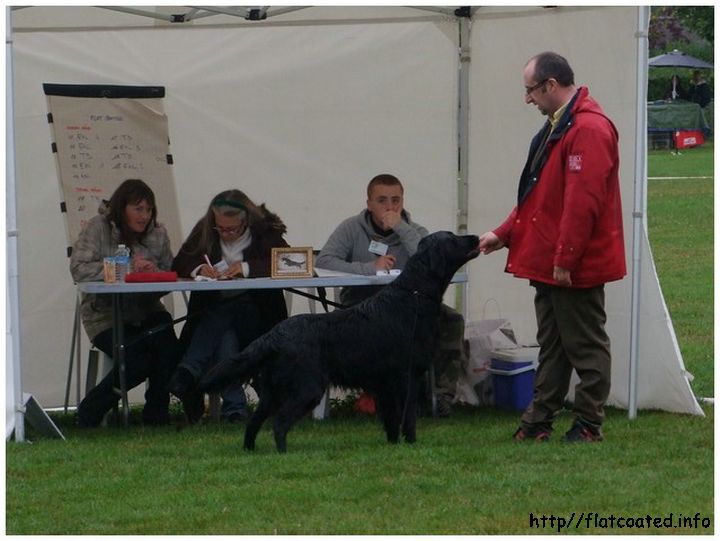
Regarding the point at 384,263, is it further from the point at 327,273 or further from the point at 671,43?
the point at 671,43

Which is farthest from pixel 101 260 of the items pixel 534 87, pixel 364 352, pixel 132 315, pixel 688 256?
pixel 688 256

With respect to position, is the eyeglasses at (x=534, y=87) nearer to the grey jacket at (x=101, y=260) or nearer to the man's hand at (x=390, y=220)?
the man's hand at (x=390, y=220)

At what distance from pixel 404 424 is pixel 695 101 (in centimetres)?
2744

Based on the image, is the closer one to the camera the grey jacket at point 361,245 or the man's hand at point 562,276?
the man's hand at point 562,276

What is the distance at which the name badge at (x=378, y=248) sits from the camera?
7.15 meters

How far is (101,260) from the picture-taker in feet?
23.0

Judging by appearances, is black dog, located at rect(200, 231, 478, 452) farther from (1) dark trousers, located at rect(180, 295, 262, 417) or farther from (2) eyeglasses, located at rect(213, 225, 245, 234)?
(2) eyeglasses, located at rect(213, 225, 245, 234)

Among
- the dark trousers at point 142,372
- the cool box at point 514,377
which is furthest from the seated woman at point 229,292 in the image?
the cool box at point 514,377

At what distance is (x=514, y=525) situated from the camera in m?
4.57

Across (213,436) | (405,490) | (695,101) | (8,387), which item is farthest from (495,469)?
(695,101)

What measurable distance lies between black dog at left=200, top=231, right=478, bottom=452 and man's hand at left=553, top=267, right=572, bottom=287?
1.58 ft

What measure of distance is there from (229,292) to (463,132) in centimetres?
190

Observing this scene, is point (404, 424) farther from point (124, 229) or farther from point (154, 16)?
point (154, 16)

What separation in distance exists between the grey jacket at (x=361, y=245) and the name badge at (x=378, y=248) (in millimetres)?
31
